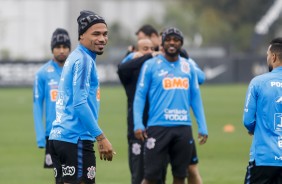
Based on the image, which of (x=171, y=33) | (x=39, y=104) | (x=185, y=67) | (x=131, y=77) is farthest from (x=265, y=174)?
(x=39, y=104)

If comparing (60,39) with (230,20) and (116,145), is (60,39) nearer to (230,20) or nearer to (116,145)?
(116,145)

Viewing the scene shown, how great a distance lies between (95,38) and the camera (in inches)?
369

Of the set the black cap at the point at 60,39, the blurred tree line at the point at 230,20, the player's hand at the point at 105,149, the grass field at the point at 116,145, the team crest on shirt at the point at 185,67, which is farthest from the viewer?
the blurred tree line at the point at 230,20

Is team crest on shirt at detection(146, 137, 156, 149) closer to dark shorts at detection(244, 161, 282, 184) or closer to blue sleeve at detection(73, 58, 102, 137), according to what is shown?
dark shorts at detection(244, 161, 282, 184)

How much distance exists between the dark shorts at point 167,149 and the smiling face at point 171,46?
0.95 meters

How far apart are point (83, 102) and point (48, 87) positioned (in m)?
3.93

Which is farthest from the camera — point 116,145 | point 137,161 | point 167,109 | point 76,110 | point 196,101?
point 116,145

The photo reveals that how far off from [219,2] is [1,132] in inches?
2015

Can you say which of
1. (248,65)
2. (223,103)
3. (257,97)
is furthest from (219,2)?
(257,97)

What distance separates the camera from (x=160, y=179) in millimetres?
12242

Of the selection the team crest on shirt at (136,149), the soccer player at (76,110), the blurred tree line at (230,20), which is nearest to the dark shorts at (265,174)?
the soccer player at (76,110)

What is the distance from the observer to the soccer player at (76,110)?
917 cm

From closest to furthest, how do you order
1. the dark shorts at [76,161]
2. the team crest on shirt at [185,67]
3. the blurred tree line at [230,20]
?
1. the dark shorts at [76,161]
2. the team crest on shirt at [185,67]
3. the blurred tree line at [230,20]

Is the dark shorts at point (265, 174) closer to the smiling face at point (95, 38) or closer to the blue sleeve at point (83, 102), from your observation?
the blue sleeve at point (83, 102)
